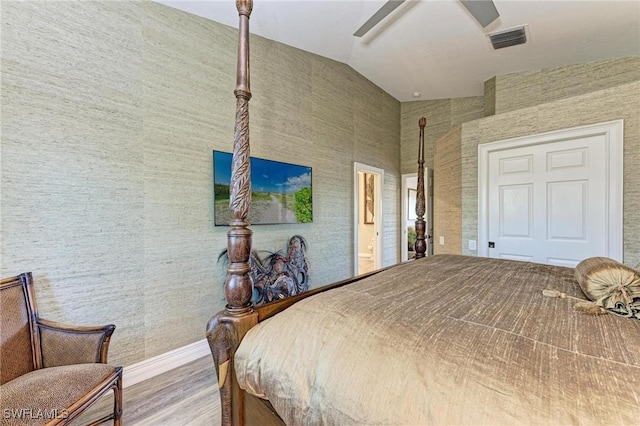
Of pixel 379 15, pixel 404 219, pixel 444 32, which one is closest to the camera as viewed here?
pixel 379 15

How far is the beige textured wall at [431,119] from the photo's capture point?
481 centimetres

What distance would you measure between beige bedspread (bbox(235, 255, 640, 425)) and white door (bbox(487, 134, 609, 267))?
86.6 inches

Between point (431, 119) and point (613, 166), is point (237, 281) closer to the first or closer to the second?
point (613, 166)

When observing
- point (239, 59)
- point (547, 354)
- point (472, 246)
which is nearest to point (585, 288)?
point (547, 354)

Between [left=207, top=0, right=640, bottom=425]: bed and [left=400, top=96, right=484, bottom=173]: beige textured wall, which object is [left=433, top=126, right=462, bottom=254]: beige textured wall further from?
[left=207, top=0, right=640, bottom=425]: bed

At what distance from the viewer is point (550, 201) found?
3.06m

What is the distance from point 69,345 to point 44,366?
0.52 ft

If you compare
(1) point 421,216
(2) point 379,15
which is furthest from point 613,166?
(2) point 379,15

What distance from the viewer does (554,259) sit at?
3047 mm

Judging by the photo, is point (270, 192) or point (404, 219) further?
point (404, 219)

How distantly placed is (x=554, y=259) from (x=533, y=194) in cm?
71

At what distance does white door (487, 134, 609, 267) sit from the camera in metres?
2.78

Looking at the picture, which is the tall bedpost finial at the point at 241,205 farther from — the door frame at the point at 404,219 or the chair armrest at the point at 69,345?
the door frame at the point at 404,219

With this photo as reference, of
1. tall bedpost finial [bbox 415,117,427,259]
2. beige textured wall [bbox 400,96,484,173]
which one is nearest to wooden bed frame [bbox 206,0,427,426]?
tall bedpost finial [bbox 415,117,427,259]
